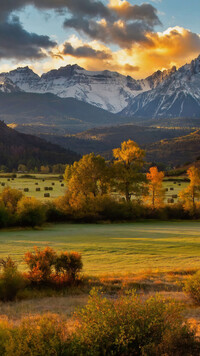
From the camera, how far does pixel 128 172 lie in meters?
56.3

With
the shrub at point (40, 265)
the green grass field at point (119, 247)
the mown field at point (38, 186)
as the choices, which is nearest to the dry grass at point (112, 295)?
the shrub at point (40, 265)

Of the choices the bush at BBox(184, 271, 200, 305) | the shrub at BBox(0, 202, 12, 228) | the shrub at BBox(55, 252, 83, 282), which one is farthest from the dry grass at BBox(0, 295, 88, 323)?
the shrub at BBox(0, 202, 12, 228)

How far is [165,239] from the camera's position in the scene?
108 feet

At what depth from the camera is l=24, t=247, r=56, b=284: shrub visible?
1733cm

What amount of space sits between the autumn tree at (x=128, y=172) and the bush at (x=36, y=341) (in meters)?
46.1

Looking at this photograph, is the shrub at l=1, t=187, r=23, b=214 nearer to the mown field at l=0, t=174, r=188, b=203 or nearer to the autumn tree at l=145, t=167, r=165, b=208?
the mown field at l=0, t=174, r=188, b=203

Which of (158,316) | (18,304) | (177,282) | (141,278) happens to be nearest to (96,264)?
(141,278)

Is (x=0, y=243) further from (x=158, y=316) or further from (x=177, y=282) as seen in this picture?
(x=158, y=316)

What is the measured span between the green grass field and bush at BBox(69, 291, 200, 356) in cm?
1089

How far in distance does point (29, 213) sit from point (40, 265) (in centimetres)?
2467

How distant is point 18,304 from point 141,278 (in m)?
5.93

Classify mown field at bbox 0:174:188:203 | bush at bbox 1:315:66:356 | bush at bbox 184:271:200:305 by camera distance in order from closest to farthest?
1. bush at bbox 1:315:66:356
2. bush at bbox 184:271:200:305
3. mown field at bbox 0:174:188:203

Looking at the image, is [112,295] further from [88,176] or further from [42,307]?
[88,176]

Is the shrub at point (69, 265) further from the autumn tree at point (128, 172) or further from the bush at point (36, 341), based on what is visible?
the autumn tree at point (128, 172)
